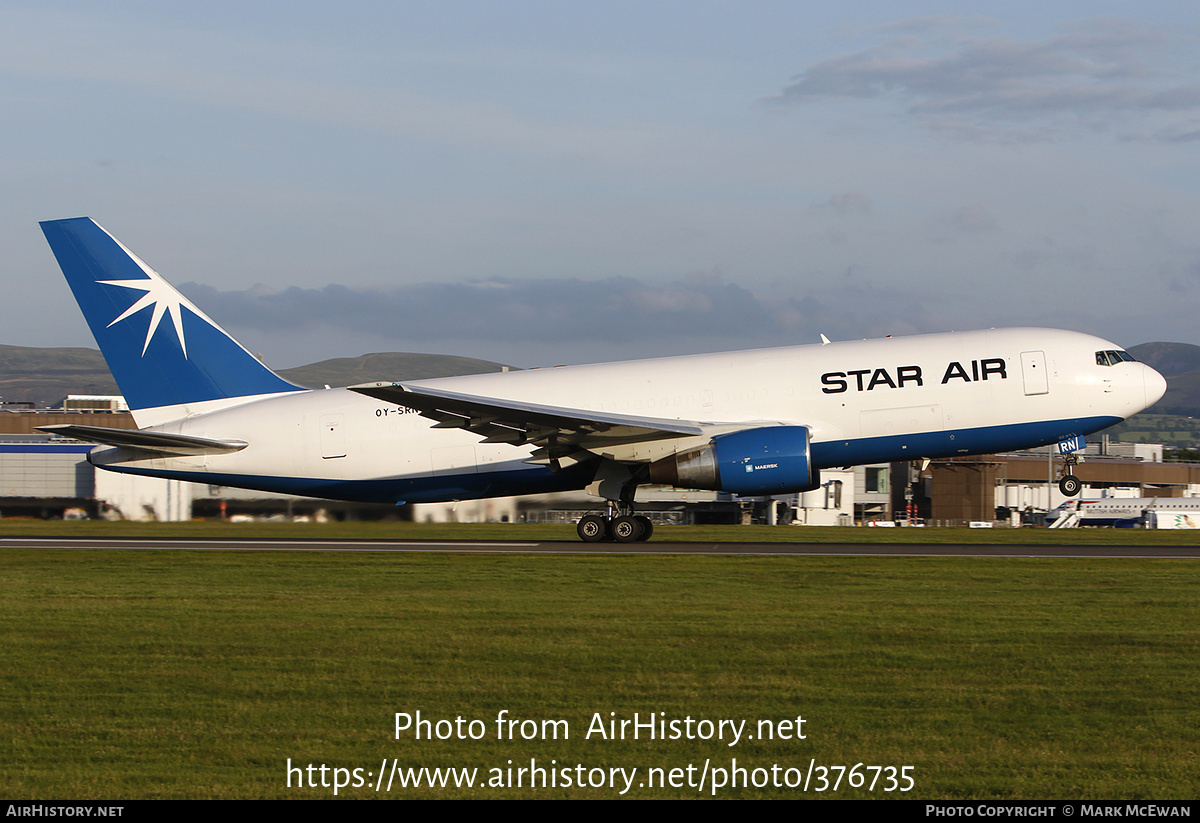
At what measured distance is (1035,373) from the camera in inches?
1060

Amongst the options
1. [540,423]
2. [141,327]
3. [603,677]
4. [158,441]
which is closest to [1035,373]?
[540,423]

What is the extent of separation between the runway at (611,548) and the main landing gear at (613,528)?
35 cm

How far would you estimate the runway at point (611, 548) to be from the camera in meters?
25.3

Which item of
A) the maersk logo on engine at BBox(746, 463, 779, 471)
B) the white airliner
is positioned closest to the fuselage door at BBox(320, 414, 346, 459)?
the white airliner

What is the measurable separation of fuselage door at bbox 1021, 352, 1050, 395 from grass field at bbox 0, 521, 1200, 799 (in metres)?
7.44

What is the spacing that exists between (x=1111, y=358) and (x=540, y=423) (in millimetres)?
13988

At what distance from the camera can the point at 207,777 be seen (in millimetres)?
7977

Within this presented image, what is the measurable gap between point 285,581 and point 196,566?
3628 millimetres

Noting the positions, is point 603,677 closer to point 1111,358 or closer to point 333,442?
point 333,442

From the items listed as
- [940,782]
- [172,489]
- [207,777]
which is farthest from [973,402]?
[172,489]

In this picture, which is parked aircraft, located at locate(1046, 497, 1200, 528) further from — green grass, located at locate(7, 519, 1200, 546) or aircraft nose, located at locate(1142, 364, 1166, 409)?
aircraft nose, located at locate(1142, 364, 1166, 409)

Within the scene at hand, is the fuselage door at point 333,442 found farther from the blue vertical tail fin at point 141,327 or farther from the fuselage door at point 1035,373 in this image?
the fuselage door at point 1035,373

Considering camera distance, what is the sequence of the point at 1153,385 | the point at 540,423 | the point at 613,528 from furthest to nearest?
the point at 613,528 → the point at 1153,385 → the point at 540,423
